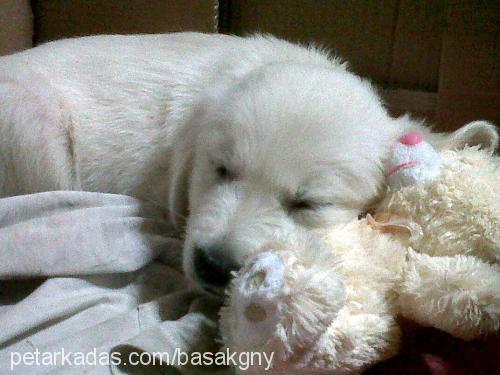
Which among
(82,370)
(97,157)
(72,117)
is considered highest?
(72,117)

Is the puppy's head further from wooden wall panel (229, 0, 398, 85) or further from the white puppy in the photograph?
wooden wall panel (229, 0, 398, 85)

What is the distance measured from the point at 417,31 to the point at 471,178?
1484mm

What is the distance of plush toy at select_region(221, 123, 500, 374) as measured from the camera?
89cm

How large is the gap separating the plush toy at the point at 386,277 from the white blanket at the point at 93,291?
22 cm

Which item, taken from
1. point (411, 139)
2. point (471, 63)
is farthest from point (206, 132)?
point (471, 63)

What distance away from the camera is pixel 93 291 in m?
1.34

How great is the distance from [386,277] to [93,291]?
2.37 ft

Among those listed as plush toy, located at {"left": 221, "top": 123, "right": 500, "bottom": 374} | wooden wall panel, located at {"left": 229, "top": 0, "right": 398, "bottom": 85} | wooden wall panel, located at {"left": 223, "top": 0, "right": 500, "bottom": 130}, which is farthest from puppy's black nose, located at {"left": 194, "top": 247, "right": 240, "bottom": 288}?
wooden wall panel, located at {"left": 229, "top": 0, "right": 398, "bottom": 85}

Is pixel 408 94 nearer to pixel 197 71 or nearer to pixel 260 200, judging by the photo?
pixel 197 71

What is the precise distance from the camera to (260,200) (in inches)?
51.2

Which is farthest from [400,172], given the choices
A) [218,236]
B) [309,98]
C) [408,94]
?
[408,94]

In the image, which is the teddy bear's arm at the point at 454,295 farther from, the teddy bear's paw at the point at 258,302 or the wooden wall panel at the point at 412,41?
the wooden wall panel at the point at 412,41

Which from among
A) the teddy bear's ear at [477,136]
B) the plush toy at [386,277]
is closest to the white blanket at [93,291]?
the plush toy at [386,277]

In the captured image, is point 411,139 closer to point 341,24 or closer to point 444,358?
point 444,358
